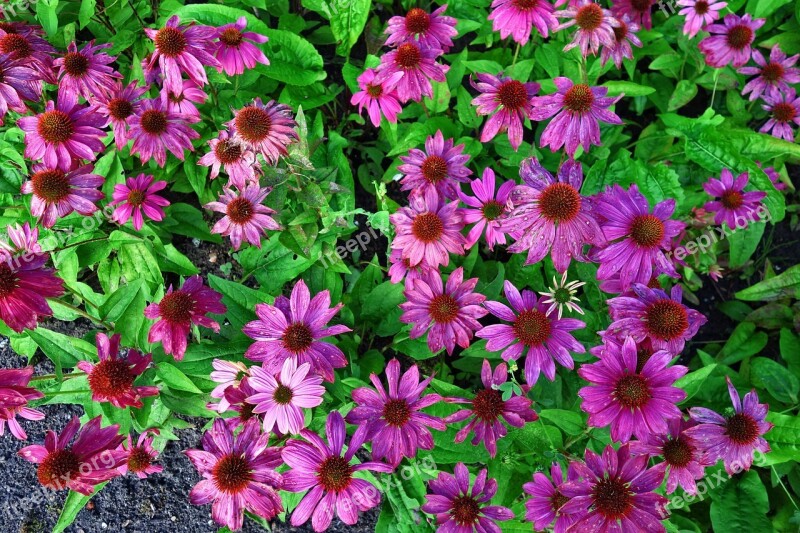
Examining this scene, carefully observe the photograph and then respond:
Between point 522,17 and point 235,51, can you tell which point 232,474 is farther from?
point 522,17

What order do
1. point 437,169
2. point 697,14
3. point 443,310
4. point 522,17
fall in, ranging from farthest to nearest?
1. point 697,14
2. point 522,17
3. point 437,169
4. point 443,310

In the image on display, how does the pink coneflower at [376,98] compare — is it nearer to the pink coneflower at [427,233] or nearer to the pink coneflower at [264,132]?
the pink coneflower at [264,132]

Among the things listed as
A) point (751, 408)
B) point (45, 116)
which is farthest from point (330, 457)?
point (45, 116)

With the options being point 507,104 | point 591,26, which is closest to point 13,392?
point 507,104

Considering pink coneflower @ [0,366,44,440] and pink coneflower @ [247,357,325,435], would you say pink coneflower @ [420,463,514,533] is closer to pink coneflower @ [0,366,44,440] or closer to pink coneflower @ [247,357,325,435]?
pink coneflower @ [247,357,325,435]

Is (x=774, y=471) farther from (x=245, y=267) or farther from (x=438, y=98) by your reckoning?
(x=245, y=267)

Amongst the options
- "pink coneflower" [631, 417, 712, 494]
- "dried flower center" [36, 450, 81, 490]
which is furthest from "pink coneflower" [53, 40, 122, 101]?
"pink coneflower" [631, 417, 712, 494]
